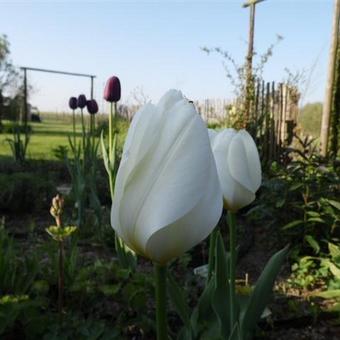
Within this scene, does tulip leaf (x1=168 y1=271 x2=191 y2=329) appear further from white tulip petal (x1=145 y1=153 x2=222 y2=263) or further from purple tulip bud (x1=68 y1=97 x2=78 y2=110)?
purple tulip bud (x1=68 y1=97 x2=78 y2=110)

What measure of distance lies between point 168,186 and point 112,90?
2.07 metres

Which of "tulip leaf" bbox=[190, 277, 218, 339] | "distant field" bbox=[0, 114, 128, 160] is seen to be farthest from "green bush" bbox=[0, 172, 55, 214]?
"tulip leaf" bbox=[190, 277, 218, 339]

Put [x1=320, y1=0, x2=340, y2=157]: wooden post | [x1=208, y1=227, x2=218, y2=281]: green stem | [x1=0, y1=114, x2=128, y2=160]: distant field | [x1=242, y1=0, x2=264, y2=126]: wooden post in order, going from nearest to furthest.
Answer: [x1=208, y1=227, x2=218, y2=281]: green stem < [x1=320, y1=0, x2=340, y2=157]: wooden post < [x1=242, y1=0, x2=264, y2=126]: wooden post < [x1=0, y1=114, x2=128, y2=160]: distant field

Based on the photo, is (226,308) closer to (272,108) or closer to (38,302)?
(38,302)

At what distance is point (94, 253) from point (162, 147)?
2509 millimetres

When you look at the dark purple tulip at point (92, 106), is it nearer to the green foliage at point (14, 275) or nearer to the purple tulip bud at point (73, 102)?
the purple tulip bud at point (73, 102)

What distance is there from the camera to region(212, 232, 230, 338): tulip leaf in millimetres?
906

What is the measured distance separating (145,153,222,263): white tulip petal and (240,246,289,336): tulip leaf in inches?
16.2

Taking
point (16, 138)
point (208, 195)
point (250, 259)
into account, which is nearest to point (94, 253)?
point (250, 259)

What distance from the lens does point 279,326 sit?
193cm

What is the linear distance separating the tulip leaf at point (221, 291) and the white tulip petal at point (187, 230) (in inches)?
16.1

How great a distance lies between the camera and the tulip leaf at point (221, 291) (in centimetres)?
91

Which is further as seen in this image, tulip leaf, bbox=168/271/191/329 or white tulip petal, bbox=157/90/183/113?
tulip leaf, bbox=168/271/191/329

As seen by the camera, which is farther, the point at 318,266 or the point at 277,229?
the point at 277,229
